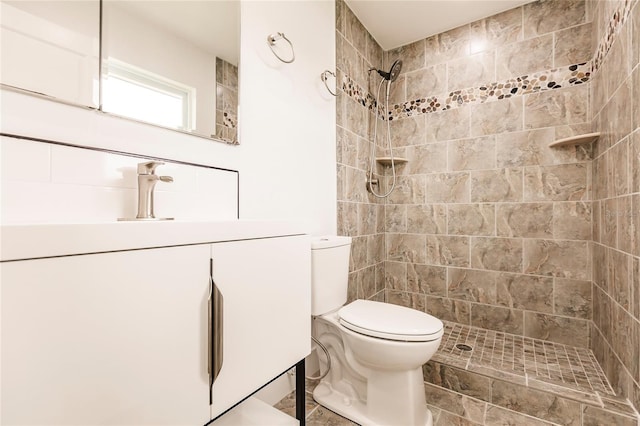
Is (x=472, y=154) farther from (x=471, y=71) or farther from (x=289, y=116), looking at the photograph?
(x=289, y=116)

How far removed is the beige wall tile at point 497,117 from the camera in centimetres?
199

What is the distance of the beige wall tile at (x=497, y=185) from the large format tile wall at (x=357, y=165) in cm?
72

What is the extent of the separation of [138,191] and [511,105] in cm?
227

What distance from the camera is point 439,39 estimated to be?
2273 mm

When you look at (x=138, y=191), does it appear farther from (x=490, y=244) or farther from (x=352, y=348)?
(x=490, y=244)

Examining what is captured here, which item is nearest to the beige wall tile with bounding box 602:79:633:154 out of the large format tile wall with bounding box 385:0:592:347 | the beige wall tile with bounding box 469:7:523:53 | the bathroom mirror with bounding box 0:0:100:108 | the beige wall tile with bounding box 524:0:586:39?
the large format tile wall with bounding box 385:0:592:347

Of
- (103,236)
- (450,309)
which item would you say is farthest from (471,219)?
(103,236)

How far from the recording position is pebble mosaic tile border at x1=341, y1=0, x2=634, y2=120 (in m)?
1.62

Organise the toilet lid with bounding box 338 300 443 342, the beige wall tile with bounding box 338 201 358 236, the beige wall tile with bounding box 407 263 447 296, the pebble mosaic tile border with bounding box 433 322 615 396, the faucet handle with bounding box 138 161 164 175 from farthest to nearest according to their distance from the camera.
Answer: the beige wall tile with bounding box 407 263 447 296 → the beige wall tile with bounding box 338 201 358 236 → the pebble mosaic tile border with bounding box 433 322 615 396 → the toilet lid with bounding box 338 300 443 342 → the faucet handle with bounding box 138 161 164 175

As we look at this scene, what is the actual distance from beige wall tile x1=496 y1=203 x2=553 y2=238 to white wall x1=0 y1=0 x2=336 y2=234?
46.8 inches

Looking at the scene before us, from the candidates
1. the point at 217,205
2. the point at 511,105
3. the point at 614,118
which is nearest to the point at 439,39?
the point at 511,105

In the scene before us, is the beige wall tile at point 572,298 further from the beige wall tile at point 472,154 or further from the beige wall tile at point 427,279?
the beige wall tile at point 472,154

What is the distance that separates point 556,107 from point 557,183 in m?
0.48

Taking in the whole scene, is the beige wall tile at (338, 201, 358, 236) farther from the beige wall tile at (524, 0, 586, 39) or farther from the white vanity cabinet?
the beige wall tile at (524, 0, 586, 39)
